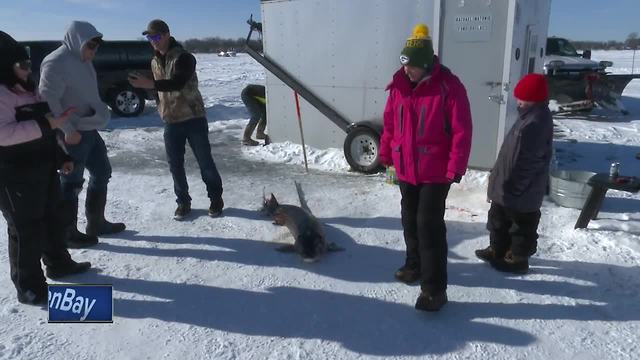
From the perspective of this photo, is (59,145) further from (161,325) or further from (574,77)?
(574,77)

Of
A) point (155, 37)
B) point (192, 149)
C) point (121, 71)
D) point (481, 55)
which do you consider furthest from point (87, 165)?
point (121, 71)

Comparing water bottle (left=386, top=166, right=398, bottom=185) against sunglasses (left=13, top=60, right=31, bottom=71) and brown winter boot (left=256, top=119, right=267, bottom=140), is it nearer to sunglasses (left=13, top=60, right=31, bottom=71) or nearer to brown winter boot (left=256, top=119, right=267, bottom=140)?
brown winter boot (left=256, top=119, right=267, bottom=140)

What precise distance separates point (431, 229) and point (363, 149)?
12.4 ft

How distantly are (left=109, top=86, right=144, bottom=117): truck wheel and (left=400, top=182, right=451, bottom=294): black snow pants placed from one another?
11.3 meters

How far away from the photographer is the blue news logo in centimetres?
307

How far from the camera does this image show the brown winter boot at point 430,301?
3.05 m

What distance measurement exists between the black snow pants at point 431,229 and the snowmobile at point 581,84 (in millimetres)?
11049

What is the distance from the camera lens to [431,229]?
2.98 meters

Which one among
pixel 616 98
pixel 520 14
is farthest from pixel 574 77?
pixel 520 14

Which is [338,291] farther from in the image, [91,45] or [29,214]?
[91,45]

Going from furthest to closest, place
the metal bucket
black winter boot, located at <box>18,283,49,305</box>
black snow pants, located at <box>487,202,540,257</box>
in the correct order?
1. the metal bucket
2. black snow pants, located at <box>487,202,540,257</box>
3. black winter boot, located at <box>18,283,49,305</box>

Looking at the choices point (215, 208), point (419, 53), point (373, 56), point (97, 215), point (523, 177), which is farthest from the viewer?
point (373, 56)

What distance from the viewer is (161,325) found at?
3.04 m

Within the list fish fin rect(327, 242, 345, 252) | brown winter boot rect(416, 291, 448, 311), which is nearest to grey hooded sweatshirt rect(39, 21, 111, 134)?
fish fin rect(327, 242, 345, 252)
